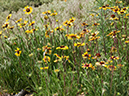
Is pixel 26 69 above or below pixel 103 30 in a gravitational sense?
below

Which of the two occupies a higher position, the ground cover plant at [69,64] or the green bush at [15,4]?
the green bush at [15,4]

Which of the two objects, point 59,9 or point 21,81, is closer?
point 21,81

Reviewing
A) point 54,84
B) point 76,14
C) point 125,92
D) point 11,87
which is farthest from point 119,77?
point 76,14

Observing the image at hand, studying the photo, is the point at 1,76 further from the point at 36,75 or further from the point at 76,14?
the point at 76,14

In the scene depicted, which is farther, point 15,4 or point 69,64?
point 15,4

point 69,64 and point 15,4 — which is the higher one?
point 15,4

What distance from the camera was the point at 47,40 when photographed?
10.1ft

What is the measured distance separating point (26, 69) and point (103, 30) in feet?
4.87

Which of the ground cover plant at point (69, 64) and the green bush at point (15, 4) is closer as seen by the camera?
the ground cover plant at point (69, 64)

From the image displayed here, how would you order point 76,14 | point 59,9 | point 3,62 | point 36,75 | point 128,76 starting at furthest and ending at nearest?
point 59,9, point 76,14, point 3,62, point 36,75, point 128,76

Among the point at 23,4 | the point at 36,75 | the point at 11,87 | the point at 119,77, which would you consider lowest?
the point at 11,87

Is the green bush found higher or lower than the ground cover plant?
higher

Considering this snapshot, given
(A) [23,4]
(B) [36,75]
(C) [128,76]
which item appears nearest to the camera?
(C) [128,76]

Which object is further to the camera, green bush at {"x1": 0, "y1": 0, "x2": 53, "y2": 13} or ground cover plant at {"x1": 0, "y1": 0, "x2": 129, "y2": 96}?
green bush at {"x1": 0, "y1": 0, "x2": 53, "y2": 13}
